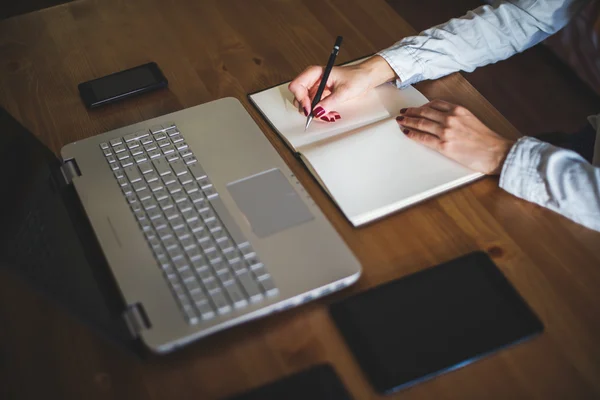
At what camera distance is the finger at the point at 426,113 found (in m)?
0.92

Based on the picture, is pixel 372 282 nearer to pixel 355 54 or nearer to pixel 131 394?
pixel 131 394

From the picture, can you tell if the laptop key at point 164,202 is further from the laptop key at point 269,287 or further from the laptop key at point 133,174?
the laptop key at point 269,287

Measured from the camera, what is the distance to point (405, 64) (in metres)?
1.00

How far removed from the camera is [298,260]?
2.43ft

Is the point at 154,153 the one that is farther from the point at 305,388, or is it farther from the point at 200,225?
the point at 305,388

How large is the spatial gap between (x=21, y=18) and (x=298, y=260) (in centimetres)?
82

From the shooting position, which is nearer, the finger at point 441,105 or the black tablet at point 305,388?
the black tablet at point 305,388

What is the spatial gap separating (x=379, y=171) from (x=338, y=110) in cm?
17

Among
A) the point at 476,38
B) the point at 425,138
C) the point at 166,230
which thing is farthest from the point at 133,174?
the point at 476,38

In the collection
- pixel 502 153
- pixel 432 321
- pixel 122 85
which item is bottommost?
pixel 432 321

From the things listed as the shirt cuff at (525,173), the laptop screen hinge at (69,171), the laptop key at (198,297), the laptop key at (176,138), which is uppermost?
the laptop screen hinge at (69,171)

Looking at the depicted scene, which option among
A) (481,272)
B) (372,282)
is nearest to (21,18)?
(372,282)

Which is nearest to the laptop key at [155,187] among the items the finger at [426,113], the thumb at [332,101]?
the thumb at [332,101]

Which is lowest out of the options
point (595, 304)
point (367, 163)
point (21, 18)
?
point (595, 304)
